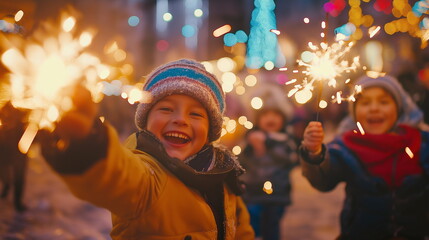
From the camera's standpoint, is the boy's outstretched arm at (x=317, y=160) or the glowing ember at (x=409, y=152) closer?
the boy's outstretched arm at (x=317, y=160)

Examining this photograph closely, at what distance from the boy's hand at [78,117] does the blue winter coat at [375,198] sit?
1832mm

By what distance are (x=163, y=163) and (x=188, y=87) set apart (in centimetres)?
43

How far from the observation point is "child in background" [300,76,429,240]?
272 cm

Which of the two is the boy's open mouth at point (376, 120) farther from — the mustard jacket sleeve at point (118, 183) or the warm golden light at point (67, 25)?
the warm golden light at point (67, 25)

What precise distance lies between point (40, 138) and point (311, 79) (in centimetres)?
165

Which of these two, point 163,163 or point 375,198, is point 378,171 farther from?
point 163,163

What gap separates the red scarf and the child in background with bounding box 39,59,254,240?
3.52ft

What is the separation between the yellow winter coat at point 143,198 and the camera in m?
1.29

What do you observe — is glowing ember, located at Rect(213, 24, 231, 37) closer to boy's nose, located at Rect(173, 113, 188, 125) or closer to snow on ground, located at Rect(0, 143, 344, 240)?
boy's nose, located at Rect(173, 113, 188, 125)

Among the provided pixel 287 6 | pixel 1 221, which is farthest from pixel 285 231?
pixel 287 6

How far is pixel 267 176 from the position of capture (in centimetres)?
433

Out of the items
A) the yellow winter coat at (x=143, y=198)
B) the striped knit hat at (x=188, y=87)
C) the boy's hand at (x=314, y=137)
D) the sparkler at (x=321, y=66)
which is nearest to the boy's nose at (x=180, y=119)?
the striped knit hat at (x=188, y=87)

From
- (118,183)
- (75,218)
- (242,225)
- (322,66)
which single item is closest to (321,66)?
(322,66)

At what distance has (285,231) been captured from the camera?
513 cm
